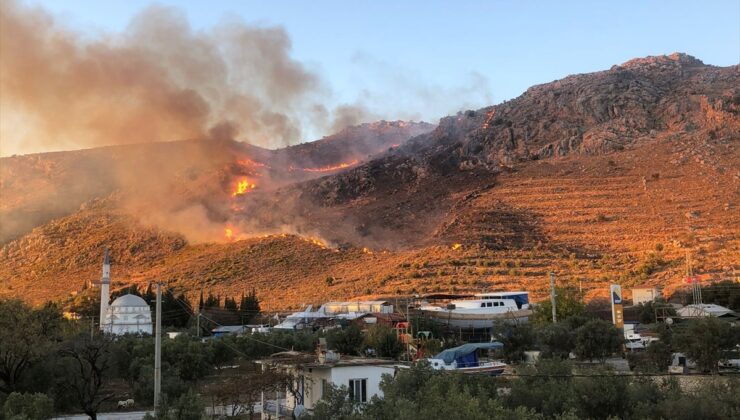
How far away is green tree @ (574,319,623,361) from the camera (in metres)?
36.7

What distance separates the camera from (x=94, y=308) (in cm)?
7638

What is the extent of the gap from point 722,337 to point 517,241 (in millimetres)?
48360

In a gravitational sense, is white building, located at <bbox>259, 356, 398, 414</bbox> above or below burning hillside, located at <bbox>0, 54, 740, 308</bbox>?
below

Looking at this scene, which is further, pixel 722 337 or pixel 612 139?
pixel 612 139

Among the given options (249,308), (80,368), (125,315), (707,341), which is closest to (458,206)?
(249,308)

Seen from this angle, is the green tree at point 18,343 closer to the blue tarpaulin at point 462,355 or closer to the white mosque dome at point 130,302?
the blue tarpaulin at point 462,355

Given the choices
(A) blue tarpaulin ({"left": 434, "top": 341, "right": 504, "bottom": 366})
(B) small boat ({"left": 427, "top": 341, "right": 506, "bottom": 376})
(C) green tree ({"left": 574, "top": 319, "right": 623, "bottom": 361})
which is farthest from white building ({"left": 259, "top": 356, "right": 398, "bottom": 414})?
(C) green tree ({"left": 574, "top": 319, "right": 623, "bottom": 361})

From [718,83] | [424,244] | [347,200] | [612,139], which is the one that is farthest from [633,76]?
[424,244]

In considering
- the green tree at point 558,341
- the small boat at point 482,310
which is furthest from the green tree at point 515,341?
the small boat at point 482,310

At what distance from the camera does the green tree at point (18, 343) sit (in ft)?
96.0

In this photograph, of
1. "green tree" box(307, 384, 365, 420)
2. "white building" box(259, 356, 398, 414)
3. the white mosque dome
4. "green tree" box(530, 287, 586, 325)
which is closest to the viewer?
"green tree" box(307, 384, 365, 420)

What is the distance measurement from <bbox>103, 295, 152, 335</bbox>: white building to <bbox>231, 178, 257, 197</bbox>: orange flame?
61189mm

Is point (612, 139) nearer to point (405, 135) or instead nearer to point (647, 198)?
point (647, 198)

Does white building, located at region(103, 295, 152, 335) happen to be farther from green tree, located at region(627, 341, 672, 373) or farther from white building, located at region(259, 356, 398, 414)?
green tree, located at region(627, 341, 672, 373)
